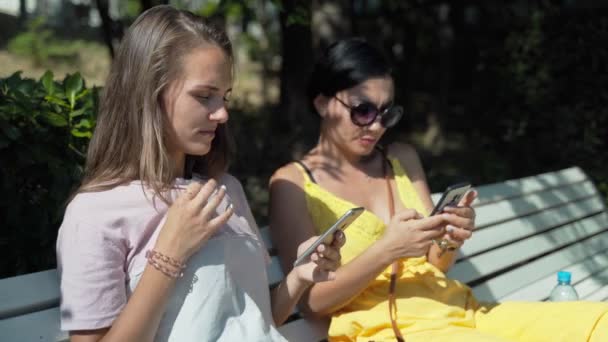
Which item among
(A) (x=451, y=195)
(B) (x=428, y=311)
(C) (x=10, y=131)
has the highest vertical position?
(C) (x=10, y=131)

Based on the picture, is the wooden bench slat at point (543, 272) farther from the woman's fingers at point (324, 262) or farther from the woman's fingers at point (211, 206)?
the woman's fingers at point (211, 206)

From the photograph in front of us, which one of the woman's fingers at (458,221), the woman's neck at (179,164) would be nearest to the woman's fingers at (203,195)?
the woman's neck at (179,164)

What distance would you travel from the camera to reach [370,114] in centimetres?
329

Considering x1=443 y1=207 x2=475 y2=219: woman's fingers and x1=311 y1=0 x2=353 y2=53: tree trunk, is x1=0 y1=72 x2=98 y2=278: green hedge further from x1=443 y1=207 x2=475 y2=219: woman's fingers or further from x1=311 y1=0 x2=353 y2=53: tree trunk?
x1=311 y1=0 x2=353 y2=53: tree trunk

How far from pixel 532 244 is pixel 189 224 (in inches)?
117

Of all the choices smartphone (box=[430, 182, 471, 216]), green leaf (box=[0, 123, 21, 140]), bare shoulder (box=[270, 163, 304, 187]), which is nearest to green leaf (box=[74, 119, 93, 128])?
green leaf (box=[0, 123, 21, 140])

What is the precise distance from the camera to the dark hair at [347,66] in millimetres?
3324

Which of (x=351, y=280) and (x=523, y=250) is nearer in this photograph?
(x=351, y=280)

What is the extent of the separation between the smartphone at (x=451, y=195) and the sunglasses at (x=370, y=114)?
0.47 meters

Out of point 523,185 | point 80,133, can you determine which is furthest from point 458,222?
point 523,185

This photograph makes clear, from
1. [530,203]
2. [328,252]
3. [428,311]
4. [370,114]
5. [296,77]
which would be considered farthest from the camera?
[296,77]

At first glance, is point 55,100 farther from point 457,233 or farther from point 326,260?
point 457,233

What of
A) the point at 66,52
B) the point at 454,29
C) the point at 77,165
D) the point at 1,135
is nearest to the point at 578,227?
the point at 77,165

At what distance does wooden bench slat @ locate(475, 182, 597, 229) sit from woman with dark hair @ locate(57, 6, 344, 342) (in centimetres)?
218
